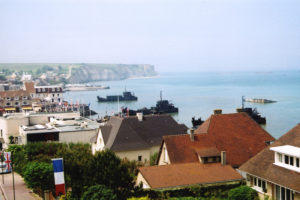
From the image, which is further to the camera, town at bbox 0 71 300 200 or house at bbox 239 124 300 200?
town at bbox 0 71 300 200

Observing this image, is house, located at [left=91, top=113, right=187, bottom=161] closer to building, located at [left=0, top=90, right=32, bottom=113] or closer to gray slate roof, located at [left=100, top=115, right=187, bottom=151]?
gray slate roof, located at [left=100, top=115, right=187, bottom=151]

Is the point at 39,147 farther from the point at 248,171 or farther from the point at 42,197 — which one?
the point at 248,171

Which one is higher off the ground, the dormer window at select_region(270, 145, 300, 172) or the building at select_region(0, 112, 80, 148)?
the dormer window at select_region(270, 145, 300, 172)

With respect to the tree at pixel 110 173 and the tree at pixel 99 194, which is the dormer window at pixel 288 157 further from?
the tree at pixel 99 194

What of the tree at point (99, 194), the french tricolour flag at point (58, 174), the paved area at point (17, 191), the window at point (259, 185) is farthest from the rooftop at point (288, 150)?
the paved area at point (17, 191)

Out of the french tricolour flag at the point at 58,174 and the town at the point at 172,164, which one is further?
the town at the point at 172,164

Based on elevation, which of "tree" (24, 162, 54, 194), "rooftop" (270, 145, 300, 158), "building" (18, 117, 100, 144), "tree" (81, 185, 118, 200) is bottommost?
"building" (18, 117, 100, 144)

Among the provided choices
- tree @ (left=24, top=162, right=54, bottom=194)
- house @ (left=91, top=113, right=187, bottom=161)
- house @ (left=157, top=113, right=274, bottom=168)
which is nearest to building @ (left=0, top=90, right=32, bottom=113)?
house @ (left=91, top=113, right=187, bottom=161)
